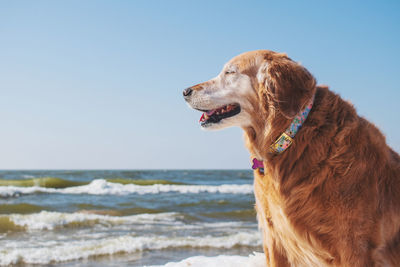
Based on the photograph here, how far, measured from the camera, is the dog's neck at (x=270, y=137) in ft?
7.60

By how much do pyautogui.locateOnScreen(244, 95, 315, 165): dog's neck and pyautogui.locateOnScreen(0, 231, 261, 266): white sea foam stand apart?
15.8ft

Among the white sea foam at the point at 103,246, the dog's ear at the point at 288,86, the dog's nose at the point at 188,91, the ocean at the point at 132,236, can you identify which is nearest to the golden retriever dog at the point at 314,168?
the dog's ear at the point at 288,86

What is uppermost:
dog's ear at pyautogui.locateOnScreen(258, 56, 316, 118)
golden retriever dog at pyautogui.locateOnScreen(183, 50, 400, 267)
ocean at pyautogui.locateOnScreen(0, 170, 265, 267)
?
dog's ear at pyautogui.locateOnScreen(258, 56, 316, 118)

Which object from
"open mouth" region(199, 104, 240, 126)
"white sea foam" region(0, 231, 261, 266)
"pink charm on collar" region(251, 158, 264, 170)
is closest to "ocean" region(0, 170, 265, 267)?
"white sea foam" region(0, 231, 261, 266)

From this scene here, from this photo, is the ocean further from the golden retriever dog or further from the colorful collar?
the colorful collar

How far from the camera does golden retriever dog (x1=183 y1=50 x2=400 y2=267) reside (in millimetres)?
2121

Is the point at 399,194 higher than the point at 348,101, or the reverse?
the point at 348,101

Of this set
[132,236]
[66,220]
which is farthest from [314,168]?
[66,220]

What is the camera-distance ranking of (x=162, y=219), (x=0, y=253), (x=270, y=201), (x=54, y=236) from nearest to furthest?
(x=270, y=201), (x=0, y=253), (x=54, y=236), (x=162, y=219)

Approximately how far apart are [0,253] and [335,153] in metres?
6.41

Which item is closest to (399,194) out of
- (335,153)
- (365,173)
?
(365,173)

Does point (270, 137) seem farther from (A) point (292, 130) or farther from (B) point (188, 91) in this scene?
(B) point (188, 91)

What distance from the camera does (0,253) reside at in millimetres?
6344

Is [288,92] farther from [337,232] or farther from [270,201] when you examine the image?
[337,232]
